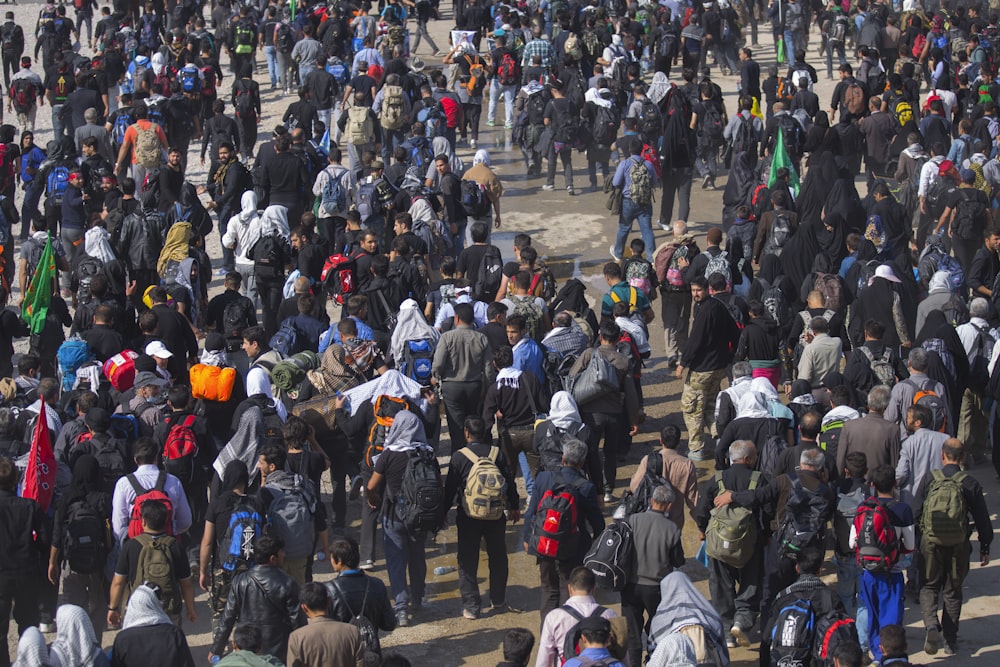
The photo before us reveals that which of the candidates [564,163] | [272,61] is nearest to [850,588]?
[564,163]

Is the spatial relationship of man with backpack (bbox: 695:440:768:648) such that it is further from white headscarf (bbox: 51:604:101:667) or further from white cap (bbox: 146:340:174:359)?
white cap (bbox: 146:340:174:359)

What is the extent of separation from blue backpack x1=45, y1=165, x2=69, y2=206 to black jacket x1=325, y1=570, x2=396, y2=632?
900 cm

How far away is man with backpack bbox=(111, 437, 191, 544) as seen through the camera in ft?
30.4

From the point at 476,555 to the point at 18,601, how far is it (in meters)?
3.01

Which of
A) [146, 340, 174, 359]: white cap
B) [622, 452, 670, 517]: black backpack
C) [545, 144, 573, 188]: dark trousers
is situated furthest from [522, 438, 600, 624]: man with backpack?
[545, 144, 573, 188]: dark trousers

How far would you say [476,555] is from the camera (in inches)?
398

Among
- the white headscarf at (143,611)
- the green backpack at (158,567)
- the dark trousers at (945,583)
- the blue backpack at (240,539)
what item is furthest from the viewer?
the dark trousers at (945,583)

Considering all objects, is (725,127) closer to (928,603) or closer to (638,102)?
(638,102)

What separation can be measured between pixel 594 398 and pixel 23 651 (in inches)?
211

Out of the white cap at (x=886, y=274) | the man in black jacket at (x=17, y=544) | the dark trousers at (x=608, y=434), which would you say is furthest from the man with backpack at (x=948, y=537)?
the man in black jacket at (x=17, y=544)

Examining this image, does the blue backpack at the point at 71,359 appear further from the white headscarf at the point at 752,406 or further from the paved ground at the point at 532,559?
the white headscarf at the point at 752,406

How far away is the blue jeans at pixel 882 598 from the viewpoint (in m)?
9.21

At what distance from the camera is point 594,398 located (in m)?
11.6

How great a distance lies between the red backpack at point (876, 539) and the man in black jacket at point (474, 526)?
232 cm
